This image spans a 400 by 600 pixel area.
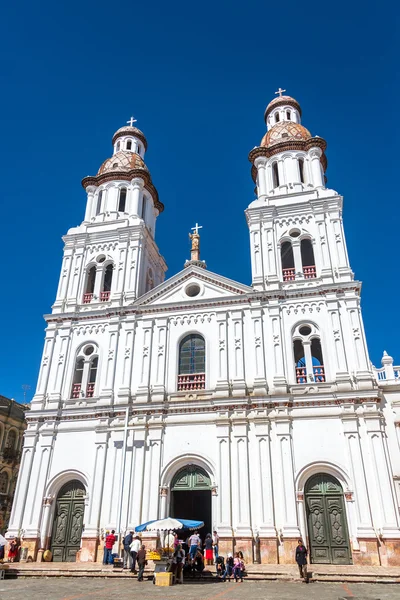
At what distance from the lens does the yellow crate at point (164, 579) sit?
48.1 feet

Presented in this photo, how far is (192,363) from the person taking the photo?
24266mm

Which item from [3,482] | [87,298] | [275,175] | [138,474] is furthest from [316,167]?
[3,482]

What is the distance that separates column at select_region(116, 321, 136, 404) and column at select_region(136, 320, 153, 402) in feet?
1.90

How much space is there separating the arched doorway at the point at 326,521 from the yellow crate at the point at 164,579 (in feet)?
23.1

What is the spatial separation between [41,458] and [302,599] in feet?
51.3

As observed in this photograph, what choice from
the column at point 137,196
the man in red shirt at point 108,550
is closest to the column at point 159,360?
the man in red shirt at point 108,550

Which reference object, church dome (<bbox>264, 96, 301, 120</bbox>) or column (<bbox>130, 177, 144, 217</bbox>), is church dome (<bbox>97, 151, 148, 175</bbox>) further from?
church dome (<bbox>264, 96, 301, 120</bbox>)

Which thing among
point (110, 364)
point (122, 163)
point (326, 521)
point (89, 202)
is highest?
point (122, 163)

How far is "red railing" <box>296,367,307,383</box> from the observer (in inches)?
886

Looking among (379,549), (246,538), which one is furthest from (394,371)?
(246,538)

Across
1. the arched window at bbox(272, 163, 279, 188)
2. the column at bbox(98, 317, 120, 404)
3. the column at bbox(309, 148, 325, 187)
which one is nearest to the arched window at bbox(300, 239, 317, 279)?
the column at bbox(309, 148, 325, 187)

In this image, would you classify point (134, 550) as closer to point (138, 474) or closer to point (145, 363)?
point (138, 474)

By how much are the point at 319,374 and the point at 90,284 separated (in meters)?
15.0

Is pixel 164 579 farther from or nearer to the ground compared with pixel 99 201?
nearer to the ground
